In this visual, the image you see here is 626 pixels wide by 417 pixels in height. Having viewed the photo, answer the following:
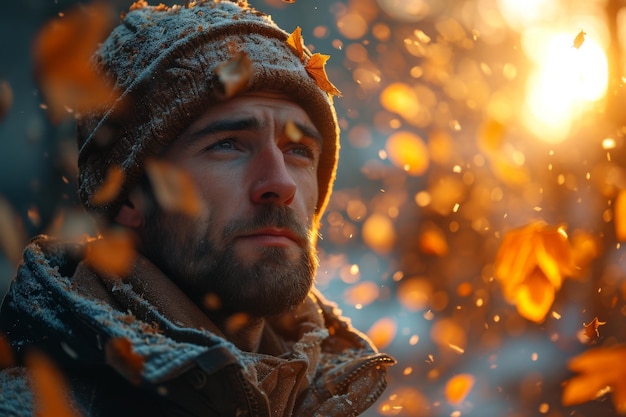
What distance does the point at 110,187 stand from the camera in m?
2.62

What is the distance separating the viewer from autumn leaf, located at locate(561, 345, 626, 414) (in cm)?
420

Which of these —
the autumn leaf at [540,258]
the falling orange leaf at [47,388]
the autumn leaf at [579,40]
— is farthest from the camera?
the autumn leaf at [540,258]

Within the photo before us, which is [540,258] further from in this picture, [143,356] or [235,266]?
[143,356]

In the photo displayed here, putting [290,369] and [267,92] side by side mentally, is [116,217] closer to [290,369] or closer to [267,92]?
[267,92]

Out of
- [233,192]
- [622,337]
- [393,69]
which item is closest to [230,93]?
[233,192]

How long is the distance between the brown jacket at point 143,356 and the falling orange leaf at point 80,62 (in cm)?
71

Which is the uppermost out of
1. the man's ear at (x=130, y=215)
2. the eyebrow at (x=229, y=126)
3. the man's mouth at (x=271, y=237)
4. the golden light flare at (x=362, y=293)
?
the eyebrow at (x=229, y=126)

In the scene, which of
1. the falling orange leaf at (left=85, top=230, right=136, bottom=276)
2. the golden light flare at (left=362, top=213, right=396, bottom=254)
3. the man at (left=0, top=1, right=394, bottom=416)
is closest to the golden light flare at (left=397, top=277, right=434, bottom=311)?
the golden light flare at (left=362, top=213, right=396, bottom=254)

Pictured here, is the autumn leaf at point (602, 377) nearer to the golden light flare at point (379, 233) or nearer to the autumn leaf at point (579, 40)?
the autumn leaf at point (579, 40)

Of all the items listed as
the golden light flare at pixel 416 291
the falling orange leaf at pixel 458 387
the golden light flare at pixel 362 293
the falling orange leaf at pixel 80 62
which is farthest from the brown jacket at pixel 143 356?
the golden light flare at pixel 416 291

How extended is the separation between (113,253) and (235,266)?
1.71 ft

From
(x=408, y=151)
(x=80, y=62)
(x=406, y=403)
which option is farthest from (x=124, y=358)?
(x=408, y=151)

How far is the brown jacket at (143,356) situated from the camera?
1.71 m

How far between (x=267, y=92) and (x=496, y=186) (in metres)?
5.93
